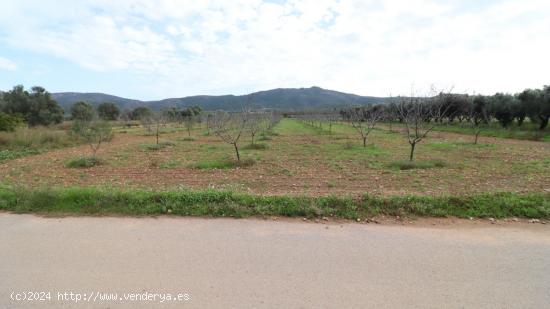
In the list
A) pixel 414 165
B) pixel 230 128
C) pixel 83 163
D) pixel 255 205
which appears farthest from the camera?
pixel 230 128

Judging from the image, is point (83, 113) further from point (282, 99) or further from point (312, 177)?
point (282, 99)

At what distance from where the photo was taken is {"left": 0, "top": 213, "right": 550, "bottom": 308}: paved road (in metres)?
2.33

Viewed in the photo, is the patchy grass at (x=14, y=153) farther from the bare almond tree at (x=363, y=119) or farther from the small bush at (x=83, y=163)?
the bare almond tree at (x=363, y=119)

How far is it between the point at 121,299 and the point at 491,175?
31.4 ft

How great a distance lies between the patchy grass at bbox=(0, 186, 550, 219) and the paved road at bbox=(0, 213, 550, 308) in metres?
0.40

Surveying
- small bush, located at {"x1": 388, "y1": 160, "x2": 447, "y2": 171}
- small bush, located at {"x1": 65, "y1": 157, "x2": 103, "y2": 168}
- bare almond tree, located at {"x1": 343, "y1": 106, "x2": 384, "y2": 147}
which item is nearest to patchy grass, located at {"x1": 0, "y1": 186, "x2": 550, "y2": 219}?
small bush, located at {"x1": 388, "y1": 160, "x2": 447, "y2": 171}

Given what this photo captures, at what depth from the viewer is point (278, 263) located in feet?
9.30

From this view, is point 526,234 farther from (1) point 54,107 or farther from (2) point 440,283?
(1) point 54,107

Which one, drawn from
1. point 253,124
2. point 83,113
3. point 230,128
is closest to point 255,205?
point 253,124

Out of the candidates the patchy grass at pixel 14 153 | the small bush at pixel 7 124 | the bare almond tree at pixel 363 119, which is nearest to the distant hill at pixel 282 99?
the bare almond tree at pixel 363 119

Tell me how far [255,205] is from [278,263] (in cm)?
167

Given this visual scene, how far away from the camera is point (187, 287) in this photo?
2467 mm

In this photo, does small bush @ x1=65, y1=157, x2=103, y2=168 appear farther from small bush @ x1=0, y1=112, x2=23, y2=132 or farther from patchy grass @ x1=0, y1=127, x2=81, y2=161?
small bush @ x1=0, y1=112, x2=23, y2=132

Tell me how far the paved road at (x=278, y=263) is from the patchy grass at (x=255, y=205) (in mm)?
396
